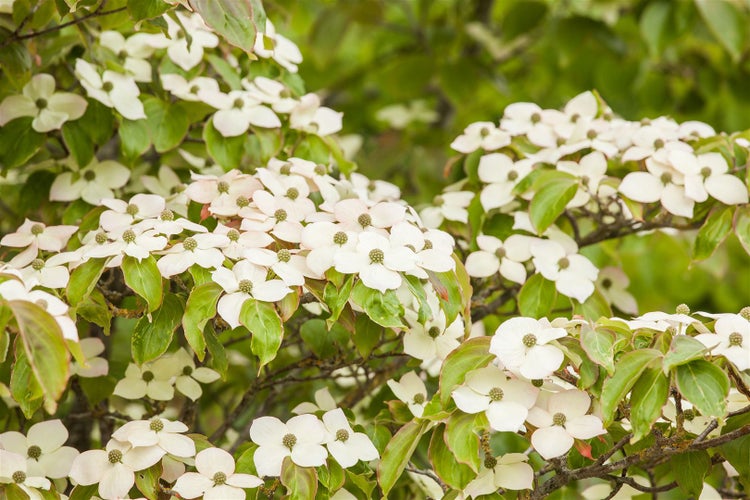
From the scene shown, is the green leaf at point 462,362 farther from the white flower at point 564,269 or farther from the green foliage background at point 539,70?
the green foliage background at point 539,70

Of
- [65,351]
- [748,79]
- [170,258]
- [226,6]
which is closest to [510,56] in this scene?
[748,79]

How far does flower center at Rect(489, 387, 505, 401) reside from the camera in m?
1.03

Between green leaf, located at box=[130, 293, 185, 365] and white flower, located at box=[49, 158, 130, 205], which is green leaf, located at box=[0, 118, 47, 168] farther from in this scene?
green leaf, located at box=[130, 293, 185, 365]

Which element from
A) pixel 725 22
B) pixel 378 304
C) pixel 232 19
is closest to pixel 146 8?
pixel 232 19

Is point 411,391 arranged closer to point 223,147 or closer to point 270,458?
point 270,458

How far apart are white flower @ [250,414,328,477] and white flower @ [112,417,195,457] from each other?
78mm

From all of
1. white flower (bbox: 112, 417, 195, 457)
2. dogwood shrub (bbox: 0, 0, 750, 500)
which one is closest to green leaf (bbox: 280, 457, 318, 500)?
dogwood shrub (bbox: 0, 0, 750, 500)

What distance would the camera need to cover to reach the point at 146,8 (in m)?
1.17

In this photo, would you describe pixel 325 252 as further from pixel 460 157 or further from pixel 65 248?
pixel 460 157

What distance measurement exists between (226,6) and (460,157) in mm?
539

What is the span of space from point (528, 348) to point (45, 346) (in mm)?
492

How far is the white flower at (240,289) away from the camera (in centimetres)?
103

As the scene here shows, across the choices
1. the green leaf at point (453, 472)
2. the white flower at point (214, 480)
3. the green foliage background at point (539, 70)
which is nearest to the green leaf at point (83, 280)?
the white flower at point (214, 480)

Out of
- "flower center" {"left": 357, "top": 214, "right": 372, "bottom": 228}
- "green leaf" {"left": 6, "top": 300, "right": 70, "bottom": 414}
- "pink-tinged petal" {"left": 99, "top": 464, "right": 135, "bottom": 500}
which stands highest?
"green leaf" {"left": 6, "top": 300, "right": 70, "bottom": 414}
